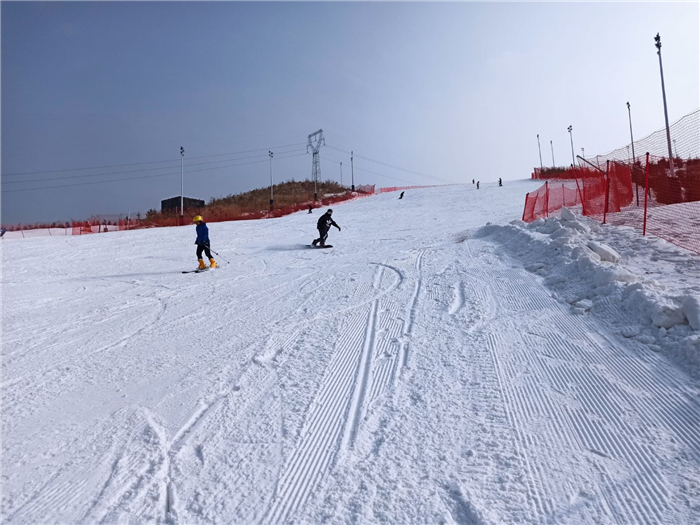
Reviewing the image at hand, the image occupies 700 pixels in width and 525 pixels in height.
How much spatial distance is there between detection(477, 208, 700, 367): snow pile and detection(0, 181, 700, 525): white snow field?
4cm

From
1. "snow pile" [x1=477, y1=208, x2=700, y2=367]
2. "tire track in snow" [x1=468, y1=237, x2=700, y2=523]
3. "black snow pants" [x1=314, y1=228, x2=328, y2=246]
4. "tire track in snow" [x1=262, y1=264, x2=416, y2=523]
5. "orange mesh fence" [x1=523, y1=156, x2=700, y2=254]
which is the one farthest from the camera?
"black snow pants" [x1=314, y1=228, x2=328, y2=246]

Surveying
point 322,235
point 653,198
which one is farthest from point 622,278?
point 322,235

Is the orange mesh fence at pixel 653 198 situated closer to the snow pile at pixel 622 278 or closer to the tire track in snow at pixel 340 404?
the snow pile at pixel 622 278

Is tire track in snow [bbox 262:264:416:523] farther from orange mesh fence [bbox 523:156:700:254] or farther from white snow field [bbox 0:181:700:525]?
orange mesh fence [bbox 523:156:700:254]

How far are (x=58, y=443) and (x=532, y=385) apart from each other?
4412mm

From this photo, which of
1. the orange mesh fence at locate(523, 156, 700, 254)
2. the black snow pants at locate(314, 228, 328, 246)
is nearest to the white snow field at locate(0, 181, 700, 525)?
the orange mesh fence at locate(523, 156, 700, 254)

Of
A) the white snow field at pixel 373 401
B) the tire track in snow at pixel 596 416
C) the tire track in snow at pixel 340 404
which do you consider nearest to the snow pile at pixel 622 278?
the white snow field at pixel 373 401

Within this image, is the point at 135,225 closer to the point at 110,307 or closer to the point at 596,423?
the point at 110,307

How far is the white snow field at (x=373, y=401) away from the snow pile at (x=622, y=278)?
4 centimetres

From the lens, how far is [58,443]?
349 centimetres

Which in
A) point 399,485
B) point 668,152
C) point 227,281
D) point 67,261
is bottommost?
point 399,485

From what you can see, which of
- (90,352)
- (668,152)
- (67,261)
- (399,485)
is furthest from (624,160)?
(67,261)

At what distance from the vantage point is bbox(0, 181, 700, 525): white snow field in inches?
107

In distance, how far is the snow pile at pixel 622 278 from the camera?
15.1ft
